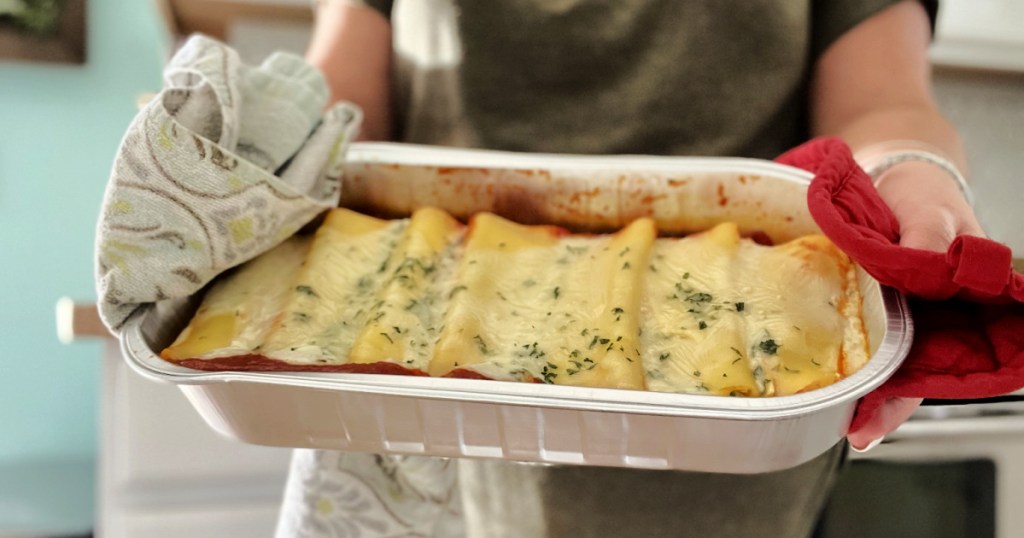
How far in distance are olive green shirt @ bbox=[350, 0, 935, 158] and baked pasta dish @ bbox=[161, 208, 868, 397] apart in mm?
154

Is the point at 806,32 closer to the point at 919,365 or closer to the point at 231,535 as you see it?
the point at 919,365

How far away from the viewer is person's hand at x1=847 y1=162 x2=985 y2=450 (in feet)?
1.55

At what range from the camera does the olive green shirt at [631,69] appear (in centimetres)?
72

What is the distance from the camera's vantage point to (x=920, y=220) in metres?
0.49

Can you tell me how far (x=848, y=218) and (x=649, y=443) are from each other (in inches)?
7.4

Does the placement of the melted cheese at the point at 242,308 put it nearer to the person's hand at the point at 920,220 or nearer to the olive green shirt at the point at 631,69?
the olive green shirt at the point at 631,69

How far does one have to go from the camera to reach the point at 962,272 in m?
0.42

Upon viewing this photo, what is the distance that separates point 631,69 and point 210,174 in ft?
1.35

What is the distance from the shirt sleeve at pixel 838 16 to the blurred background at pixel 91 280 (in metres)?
0.44

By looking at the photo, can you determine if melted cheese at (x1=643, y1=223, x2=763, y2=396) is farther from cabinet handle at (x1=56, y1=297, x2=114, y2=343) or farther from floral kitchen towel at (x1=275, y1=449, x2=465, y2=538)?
cabinet handle at (x1=56, y1=297, x2=114, y2=343)

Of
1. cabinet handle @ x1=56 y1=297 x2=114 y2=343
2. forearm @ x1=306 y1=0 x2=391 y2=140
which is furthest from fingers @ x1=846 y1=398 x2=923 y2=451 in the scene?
cabinet handle @ x1=56 y1=297 x2=114 y2=343

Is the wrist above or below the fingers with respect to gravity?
above

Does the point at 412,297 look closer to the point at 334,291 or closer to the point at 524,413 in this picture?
the point at 334,291

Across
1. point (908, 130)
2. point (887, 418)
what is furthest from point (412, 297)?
point (908, 130)
